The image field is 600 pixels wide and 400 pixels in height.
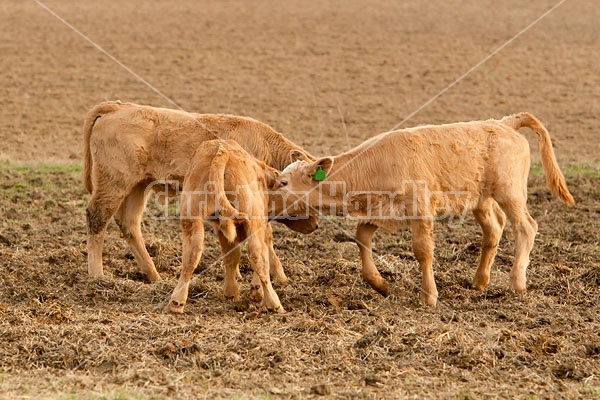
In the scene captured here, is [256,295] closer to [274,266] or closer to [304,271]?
[274,266]

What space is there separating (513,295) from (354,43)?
1831 centimetres

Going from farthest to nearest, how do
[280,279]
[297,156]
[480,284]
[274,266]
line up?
[274,266] → [280,279] → [297,156] → [480,284]

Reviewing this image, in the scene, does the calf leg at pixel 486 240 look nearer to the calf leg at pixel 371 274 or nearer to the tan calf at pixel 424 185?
the tan calf at pixel 424 185

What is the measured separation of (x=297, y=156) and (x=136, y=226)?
1949mm

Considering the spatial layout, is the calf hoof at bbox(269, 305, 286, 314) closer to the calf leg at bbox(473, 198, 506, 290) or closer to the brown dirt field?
the brown dirt field

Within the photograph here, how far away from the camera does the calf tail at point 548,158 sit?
927 centimetres

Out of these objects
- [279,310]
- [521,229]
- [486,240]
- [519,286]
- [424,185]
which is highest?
[424,185]

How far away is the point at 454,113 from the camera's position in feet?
61.6

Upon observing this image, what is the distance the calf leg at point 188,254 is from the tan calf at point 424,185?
115 centimetres

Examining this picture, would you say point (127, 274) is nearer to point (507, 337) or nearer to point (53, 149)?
point (507, 337)

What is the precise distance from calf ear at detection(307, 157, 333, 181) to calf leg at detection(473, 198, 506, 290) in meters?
1.69

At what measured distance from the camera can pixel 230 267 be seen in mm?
8352

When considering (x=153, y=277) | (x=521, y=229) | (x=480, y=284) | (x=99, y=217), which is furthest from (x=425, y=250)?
(x=99, y=217)

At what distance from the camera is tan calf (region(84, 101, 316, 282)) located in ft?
29.6
